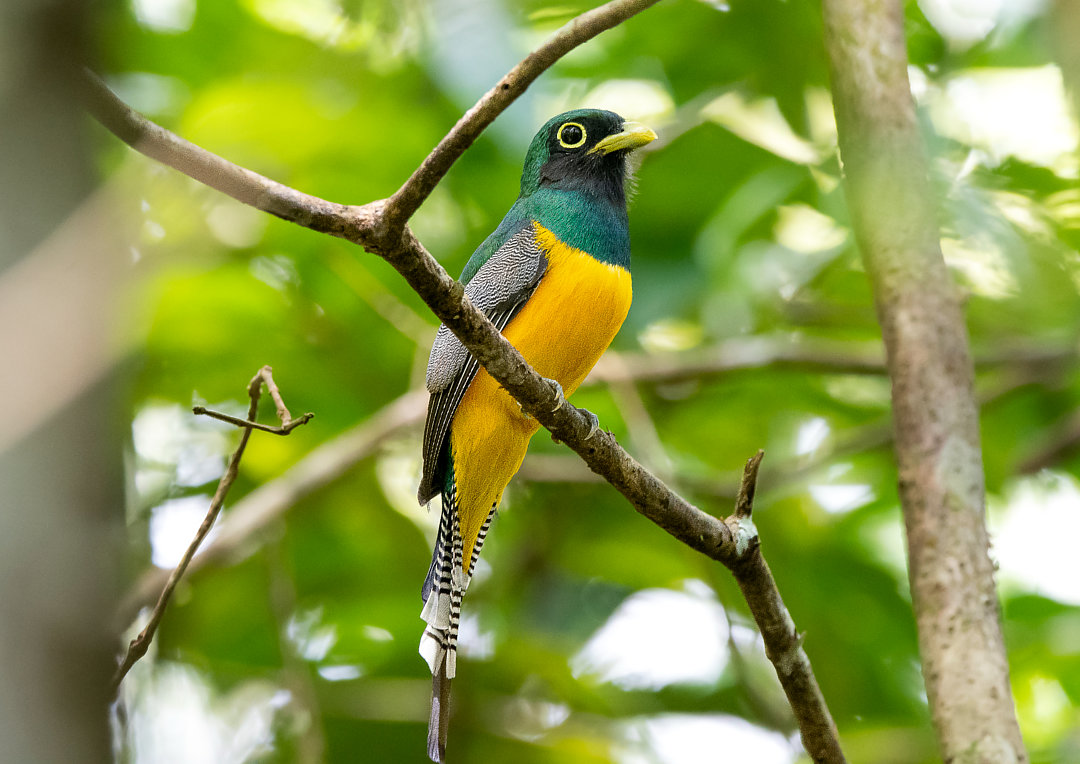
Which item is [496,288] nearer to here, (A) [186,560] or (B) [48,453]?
(A) [186,560]

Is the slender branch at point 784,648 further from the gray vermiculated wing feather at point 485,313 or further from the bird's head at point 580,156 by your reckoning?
the bird's head at point 580,156

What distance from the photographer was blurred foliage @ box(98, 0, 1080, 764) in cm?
432

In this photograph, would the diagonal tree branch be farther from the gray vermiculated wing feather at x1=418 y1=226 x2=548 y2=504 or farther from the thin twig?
the gray vermiculated wing feather at x1=418 y1=226 x2=548 y2=504

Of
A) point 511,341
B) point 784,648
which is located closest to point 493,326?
point 784,648

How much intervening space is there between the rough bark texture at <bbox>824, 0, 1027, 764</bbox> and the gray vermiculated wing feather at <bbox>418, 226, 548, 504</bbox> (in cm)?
124

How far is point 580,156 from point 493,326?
2199 millimetres

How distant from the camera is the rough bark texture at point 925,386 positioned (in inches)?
127

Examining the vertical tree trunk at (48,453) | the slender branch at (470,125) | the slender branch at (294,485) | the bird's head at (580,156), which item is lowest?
the vertical tree trunk at (48,453)

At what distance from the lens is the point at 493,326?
2.68 m

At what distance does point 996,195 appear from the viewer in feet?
13.0

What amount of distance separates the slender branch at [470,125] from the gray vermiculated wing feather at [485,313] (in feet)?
5.63

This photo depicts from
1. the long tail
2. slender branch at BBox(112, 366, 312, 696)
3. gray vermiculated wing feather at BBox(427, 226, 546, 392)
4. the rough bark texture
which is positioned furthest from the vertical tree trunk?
the rough bark texture

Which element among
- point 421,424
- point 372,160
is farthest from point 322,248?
point 421,424

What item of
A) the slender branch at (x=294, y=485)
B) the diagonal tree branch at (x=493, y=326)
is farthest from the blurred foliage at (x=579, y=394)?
the diagonal tree branch at (x=493, y=326)
